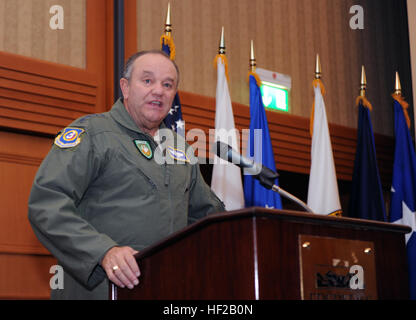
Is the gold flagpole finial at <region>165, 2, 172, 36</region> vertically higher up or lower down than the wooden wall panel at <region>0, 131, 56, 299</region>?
higher up

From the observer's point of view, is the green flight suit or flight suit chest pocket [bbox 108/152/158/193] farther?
flight suit chest pocket [bbox 108/152/158/193]

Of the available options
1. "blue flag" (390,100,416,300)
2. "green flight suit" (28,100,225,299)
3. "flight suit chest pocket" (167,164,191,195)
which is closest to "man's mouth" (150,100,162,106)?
"green flight suit" (28,100,225,299)

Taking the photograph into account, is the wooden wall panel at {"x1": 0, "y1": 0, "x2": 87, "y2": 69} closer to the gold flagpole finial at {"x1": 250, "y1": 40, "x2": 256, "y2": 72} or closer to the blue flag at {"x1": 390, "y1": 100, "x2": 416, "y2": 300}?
the gold flagpole finial at {"x1": 250, "y1": 40, "x2": 256, "y2": 72}

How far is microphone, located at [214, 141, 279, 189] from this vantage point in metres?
1.81

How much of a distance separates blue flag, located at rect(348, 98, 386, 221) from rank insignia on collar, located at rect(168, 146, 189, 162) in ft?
8.13

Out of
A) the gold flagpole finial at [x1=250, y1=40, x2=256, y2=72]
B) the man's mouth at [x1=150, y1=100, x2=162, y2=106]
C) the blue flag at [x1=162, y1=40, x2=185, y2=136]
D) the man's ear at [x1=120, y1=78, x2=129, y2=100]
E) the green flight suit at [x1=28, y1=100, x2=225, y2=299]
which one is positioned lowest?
the green flight suit at [x1=28, y1=100, x2=225, y2=299]

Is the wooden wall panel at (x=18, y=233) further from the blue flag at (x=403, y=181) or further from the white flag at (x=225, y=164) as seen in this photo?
the blue flag at (x=403, y=181)

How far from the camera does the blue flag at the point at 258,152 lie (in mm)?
4059

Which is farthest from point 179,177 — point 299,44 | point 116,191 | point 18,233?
point 299,44

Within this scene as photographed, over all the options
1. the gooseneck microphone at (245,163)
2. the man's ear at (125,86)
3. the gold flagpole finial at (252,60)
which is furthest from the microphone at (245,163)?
the gold flagpole finial at (252,60)

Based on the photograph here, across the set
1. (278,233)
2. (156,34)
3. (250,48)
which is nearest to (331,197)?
(250,48)

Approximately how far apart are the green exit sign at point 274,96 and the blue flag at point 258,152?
1.35 ft

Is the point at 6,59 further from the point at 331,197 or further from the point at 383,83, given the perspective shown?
the point at 383,83

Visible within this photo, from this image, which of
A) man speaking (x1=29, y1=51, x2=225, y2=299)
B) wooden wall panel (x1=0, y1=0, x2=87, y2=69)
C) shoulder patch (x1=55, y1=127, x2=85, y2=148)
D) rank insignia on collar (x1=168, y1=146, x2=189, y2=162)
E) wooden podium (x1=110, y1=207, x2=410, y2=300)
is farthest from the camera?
wooden wall panel (x1=0, y1=0, x2=87, y2=69)
